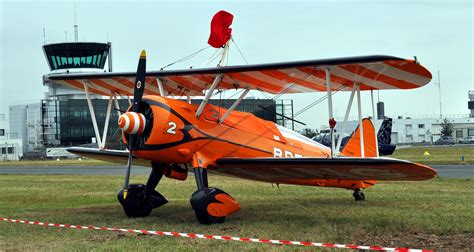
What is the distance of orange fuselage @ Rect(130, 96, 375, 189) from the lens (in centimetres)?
1086

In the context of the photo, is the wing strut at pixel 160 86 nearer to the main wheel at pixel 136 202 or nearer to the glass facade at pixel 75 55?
the main wheel at pixel 136 202

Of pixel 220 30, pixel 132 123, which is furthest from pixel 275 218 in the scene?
pixel 220 30

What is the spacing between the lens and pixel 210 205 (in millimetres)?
10562

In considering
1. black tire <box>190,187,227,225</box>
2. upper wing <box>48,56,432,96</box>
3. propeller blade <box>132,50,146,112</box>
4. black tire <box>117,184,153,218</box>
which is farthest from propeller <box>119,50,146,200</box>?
black tire <box>190,187,227,225</box>

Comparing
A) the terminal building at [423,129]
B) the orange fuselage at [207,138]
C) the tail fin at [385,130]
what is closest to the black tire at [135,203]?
the orange fuselage at [207,138]

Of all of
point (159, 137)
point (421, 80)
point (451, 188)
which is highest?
point (421, 80)

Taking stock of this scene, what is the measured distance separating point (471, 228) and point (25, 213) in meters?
9.04

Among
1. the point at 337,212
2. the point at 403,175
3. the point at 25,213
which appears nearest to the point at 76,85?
the point at 25,213

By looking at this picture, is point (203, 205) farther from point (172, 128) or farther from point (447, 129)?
point (447, 129)

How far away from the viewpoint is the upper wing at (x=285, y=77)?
10.5 m

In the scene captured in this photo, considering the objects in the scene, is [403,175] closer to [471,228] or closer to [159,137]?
[471,228]

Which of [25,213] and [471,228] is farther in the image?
[25,213]

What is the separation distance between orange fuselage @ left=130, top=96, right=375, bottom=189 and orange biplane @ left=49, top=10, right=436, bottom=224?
2cm

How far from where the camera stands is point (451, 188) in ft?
58.2
